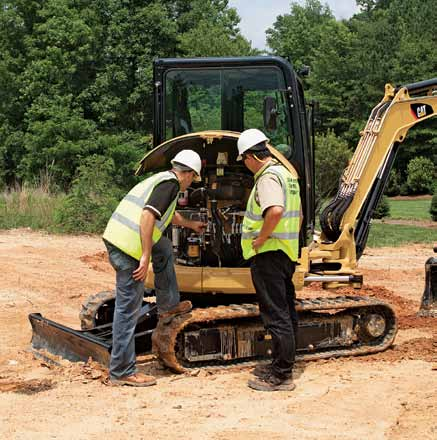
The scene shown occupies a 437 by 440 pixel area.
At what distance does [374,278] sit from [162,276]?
22.1 feet

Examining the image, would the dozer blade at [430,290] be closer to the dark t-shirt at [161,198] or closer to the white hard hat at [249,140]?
the white hard hat at [249,140]

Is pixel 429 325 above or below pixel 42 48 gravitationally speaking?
below

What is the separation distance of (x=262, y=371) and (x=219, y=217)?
58.9 inches

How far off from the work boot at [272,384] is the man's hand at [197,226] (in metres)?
1.51

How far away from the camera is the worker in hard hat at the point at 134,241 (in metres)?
6.06

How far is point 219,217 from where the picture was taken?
7148 millimetres

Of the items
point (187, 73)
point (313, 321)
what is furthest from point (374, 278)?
point (187, 73)

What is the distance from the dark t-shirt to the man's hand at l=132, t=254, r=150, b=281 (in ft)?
1.09

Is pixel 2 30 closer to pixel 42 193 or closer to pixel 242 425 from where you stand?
pixel 42 193

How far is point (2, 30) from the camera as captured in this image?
3300 cm

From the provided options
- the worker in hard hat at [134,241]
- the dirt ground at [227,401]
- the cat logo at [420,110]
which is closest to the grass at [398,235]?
the cat logo at [420,110]

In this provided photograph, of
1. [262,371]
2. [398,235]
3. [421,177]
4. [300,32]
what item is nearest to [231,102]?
[262,371]

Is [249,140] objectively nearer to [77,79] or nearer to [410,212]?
[410,212]

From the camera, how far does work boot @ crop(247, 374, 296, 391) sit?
20.1ft
